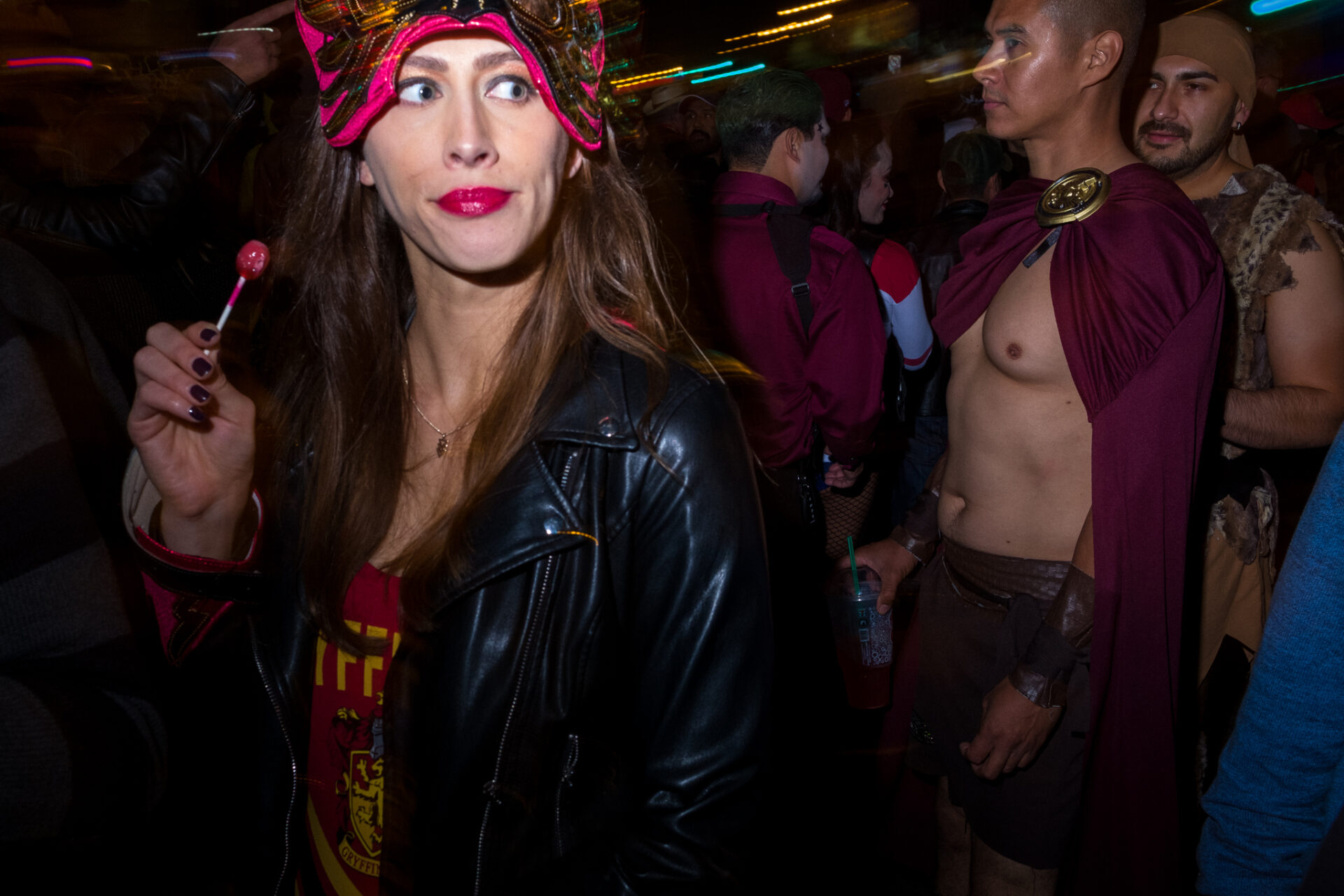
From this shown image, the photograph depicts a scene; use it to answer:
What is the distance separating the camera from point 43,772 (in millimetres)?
979

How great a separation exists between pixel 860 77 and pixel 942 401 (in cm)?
725

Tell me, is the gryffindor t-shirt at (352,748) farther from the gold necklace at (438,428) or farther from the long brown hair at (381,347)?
the gold necklace at (438,428)

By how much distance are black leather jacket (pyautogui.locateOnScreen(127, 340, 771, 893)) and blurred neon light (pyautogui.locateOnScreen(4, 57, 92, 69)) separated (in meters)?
2.72

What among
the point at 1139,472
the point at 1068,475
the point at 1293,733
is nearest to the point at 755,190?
the point at 1068,475

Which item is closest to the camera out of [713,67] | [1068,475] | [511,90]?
[511,90]

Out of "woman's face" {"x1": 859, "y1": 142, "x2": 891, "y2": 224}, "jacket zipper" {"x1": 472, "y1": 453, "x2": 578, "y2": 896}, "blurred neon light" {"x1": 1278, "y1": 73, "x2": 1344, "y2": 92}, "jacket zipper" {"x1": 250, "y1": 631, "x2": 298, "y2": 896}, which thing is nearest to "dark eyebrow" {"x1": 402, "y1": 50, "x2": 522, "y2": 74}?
"jacket zipper" {"x1": 472, "y1": 453, "x2": 578, "y2": 896}

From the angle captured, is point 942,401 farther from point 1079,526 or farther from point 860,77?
point 860,77

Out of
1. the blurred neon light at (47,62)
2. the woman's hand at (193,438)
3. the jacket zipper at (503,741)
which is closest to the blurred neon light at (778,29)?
the blurred neon light at (47,62)

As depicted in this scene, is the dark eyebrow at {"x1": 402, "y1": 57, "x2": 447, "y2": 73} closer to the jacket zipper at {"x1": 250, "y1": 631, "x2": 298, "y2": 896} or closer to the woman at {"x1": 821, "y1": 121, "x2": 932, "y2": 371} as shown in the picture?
the jacket zipper at {"x1": 250, "y1": 631, "x2": 298, "y2": 896}

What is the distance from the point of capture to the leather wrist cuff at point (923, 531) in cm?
257

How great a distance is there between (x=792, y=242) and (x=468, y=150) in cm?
227

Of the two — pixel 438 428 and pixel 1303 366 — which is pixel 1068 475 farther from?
pixel 438 428

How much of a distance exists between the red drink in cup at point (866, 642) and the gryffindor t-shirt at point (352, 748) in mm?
1599

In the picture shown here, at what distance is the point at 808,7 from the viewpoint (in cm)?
1133
